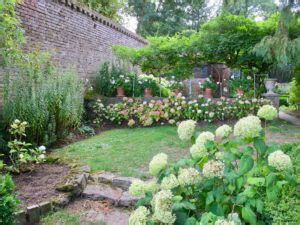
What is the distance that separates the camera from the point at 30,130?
15.6ft

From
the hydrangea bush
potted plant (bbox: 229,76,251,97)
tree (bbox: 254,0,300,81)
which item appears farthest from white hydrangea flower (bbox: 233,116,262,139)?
potted plant (bbox: 229,76,251,97)

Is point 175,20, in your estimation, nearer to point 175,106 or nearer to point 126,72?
point 126,72

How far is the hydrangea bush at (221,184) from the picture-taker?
1495 mm

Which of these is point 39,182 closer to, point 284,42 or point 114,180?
point 114,180

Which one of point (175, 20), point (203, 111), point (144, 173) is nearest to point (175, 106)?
point (203, 111)

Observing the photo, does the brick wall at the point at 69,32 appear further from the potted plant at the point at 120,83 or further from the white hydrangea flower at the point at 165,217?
the white hydrangea flower at the point at 165,217

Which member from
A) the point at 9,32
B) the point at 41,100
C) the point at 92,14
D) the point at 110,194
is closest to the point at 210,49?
the point at 92,14

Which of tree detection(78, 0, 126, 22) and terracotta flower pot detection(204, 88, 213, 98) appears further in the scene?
tree detection(78, 0, 126, 22)

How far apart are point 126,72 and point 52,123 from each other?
4009 mm

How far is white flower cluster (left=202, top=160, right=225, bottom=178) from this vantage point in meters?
1.61

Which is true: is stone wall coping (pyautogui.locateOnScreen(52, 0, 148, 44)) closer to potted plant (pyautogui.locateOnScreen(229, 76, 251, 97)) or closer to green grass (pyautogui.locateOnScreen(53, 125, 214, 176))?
green grass (pyautogui.locateOnScreen(53, 125, 214, 176))

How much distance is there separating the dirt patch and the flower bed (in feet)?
10.1

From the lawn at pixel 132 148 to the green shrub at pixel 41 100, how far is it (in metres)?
0.47

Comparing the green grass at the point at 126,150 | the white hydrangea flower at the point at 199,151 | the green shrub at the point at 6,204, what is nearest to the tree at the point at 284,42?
the green grass at the point at 126,150
